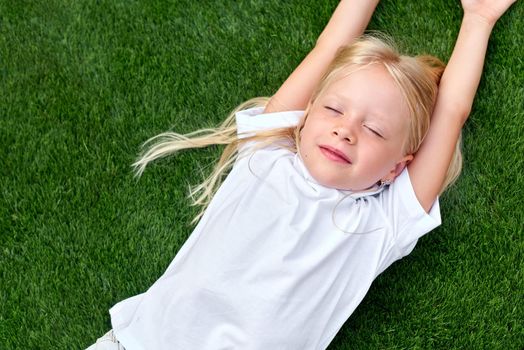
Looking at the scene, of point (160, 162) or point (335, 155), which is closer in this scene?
point (335, 155)

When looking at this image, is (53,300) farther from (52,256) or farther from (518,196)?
(518,196)

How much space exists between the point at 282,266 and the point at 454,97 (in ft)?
3.33

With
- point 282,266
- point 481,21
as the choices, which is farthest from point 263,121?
point 481,21

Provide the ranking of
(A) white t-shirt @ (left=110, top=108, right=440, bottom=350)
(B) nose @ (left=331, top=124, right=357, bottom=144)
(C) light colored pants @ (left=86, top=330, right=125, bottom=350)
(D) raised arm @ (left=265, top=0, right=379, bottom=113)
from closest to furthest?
1. (B) nose @ (left=331, top=124, right=357, bottom=144)
2. (A) white t-shirt @ (left=110, top=108, right=440, bottom=350)
3. (C) light colored pants @ (left=86, top=330, right=125, bottom=350)
4. (D) raised arm @ (left=265, top=0, right=379, bottom=113)

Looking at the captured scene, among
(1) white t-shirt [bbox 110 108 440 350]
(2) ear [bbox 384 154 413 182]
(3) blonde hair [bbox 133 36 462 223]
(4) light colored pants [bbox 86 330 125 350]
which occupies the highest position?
Answer: (3) blonde hair [bbox 133 36 462 223]

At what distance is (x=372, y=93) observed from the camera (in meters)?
2.38

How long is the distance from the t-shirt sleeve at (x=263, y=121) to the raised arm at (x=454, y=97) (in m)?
→ 0.53

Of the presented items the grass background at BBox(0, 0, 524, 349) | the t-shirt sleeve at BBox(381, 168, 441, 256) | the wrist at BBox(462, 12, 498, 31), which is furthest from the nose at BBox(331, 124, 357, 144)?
the wrist at BBox(462, 12, 498, 31)

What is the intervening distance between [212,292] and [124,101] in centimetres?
106

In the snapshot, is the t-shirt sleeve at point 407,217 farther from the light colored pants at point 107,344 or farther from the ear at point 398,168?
the light colored pants at point 107,344

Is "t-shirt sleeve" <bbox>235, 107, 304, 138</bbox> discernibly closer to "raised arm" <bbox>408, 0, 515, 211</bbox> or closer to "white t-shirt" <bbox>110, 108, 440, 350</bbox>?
"white t-shirt" <bbox>110, 108, 440, 350</bbox>

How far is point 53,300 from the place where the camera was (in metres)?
2.81

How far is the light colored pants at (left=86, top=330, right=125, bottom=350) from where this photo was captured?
2.61 meters

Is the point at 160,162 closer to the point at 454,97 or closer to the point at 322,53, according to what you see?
the point at 322,53
